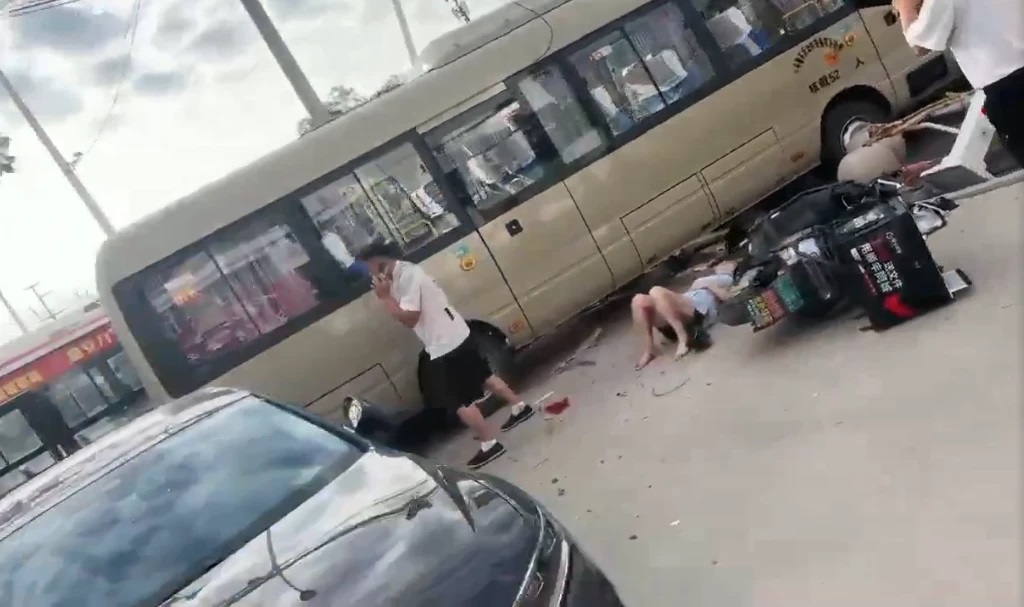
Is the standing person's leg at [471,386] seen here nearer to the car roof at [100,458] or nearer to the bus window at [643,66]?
the car roof at [100,458]

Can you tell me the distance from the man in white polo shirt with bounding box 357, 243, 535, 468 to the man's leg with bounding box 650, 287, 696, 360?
4.49 feet

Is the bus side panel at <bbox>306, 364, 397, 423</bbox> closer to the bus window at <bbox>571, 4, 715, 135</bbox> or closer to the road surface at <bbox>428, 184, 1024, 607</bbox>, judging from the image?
the road surface at <bbox>428, 184, 1024, 607</bbox>

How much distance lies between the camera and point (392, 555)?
9.77ft

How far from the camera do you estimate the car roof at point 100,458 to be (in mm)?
3959

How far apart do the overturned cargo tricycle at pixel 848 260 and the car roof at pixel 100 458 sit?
3.24m

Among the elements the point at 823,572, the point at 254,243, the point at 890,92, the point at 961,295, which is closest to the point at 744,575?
the point at 823,572

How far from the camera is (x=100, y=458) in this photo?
13.7 ft

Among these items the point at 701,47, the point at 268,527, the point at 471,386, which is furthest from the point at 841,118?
the point at 268,527

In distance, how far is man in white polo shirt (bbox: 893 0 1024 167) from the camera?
365 cm

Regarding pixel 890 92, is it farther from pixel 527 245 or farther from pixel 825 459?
pixel 825 459

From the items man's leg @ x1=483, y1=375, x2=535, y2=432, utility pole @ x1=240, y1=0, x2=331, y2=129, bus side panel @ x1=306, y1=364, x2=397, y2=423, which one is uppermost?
utility pole @ x1=240, y1=0, x2=331, y2=129

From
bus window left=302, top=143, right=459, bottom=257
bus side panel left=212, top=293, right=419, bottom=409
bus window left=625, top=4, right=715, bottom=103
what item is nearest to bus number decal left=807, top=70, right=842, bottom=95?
bus window left=625, top=4, right=715, bottom=103

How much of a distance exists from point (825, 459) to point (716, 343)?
220 cm

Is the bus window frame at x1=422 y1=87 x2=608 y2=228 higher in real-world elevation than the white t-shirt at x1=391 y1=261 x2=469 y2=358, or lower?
higher
